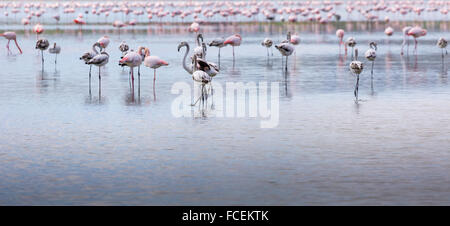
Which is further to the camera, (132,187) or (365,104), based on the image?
(365,104)

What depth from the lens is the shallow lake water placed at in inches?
413

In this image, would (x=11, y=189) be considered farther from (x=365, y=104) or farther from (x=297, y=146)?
(x=365, y=104)

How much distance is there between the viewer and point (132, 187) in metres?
10.8

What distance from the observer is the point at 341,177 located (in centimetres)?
1129

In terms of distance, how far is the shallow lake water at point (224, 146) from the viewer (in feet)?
34.4

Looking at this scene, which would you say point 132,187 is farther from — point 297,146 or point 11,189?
point 297,146

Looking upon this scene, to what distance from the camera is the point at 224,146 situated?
13.8m

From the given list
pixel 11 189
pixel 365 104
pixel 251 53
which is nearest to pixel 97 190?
pixel 11 189
